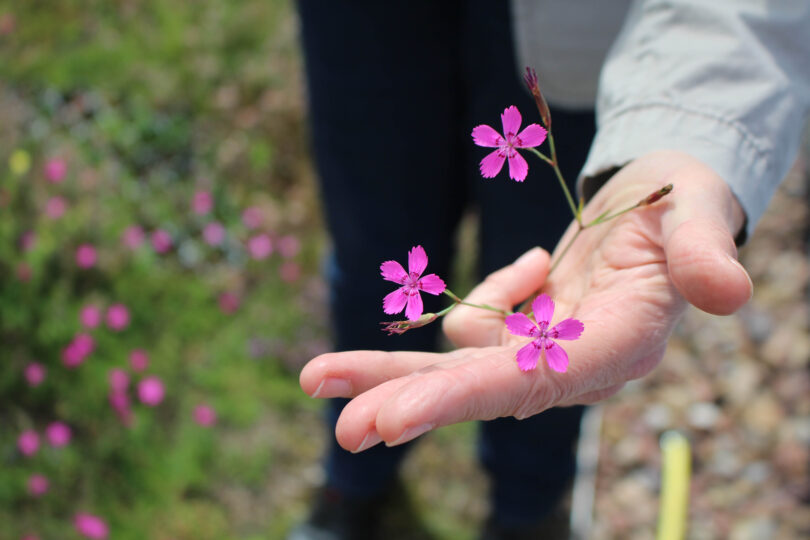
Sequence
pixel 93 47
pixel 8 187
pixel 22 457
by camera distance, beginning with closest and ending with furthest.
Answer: pixel 22 457 < pixel 8 187 < pixel 93 47

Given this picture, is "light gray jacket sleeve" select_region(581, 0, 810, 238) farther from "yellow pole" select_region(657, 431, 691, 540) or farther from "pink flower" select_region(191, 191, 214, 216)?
"pink flower" select_region(191, 191, 214, 216)

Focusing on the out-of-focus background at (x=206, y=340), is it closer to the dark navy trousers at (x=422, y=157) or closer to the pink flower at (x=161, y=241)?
the pink flower at (x=161, y=241)

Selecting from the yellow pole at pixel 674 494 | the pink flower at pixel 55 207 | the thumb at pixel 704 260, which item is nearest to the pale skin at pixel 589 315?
the thumb at pixel 704 260

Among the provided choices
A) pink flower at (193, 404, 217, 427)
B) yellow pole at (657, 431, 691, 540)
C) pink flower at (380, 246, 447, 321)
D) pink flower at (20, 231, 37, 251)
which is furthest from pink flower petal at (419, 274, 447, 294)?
pink flower at (20, 231, 37, 251)

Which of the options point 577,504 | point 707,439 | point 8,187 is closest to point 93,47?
point 8,187

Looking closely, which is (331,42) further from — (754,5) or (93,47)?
(93,47)

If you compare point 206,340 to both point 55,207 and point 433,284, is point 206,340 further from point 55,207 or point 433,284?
point 433,284

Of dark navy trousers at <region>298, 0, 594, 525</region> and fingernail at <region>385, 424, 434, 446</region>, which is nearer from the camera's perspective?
fingernail at <region>385, 424, 434, 446</region>
